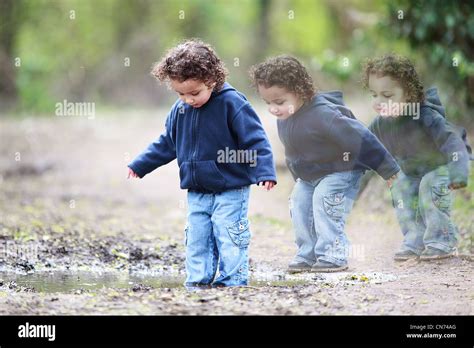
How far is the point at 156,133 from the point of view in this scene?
17859 mm

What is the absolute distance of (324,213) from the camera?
6.23 metres

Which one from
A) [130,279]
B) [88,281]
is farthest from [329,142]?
[88,281]

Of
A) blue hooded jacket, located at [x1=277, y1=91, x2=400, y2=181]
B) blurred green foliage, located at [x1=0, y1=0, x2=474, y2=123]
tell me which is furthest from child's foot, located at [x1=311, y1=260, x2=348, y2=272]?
blurred green foliage, located at [x1=0, y1=0, x2=474, y2=123]

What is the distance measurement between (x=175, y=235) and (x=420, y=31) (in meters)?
4.45

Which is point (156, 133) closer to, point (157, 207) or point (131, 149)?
point (131, 149)

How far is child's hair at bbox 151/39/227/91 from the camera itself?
542cm

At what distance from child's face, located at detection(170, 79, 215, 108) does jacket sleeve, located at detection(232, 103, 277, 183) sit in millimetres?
248

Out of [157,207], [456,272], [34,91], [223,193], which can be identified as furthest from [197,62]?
[34,91]

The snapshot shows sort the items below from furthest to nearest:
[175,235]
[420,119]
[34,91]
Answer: [34,91]
[175,235]
[420,119]

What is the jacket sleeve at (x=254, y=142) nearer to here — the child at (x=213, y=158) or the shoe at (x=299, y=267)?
the child at (x=213, y=158)

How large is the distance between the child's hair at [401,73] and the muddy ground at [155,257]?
1292 millimetres

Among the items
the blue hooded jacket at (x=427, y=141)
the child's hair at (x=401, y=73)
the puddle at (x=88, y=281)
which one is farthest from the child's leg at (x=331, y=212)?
the child's hair at (x=401, y=73)

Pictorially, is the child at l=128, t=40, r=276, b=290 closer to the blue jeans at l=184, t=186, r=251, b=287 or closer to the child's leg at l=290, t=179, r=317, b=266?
the blue jeans at l=184, t=186, r=251, b=287

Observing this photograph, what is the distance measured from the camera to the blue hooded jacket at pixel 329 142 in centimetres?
605
